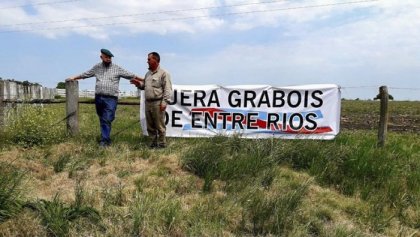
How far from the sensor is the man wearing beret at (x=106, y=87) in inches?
338

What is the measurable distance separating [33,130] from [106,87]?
1566 mm

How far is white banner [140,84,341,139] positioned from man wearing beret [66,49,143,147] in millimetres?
794

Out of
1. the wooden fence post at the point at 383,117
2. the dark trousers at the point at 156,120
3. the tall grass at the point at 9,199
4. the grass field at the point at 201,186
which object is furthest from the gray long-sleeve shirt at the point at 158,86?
the wooden fence post at the point at 383,117

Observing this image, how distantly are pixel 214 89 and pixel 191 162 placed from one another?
8.47ft

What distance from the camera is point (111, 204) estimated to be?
5.42 metres

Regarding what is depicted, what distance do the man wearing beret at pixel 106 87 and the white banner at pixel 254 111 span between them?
2.60ft

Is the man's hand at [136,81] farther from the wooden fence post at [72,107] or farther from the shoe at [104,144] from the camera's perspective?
the shoe at [104,144]

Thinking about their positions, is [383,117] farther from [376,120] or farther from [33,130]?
[376,120]

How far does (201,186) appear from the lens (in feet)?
21.2

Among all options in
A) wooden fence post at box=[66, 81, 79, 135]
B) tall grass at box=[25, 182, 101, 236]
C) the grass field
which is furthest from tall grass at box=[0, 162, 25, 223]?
wooden fence post at box=[66, 81, 79, 135]

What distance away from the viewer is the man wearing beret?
8.58 meters

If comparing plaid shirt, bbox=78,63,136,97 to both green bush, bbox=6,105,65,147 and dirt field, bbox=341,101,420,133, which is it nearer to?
green bush, bbox=6,105,65,147

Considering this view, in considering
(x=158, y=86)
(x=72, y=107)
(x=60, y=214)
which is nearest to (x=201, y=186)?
(x=60, y=214)

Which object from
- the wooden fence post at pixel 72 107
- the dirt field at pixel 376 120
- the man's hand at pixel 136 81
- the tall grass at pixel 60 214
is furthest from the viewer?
the dirt field at pixel 376 120
